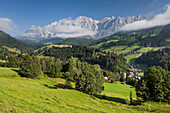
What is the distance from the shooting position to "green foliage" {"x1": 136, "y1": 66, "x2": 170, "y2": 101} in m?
45.3

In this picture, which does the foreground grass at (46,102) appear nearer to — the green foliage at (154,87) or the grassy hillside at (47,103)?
the grassy hillside at (47,103)

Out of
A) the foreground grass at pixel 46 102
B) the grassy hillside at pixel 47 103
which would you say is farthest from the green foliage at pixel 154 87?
the foreground grass at pixel 46 102

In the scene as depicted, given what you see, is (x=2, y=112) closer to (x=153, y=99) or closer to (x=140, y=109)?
(x=140, y=109)

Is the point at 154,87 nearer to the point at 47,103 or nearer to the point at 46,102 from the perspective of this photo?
the point at 47,103

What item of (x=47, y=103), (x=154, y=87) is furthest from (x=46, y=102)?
(x=154, y=87)

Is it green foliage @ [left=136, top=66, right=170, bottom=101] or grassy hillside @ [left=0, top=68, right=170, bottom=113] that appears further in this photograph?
green foliage @ [left=136, top=66, right=170, bottom=101]

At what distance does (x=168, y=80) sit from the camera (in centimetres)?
4722

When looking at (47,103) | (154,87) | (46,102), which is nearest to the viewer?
(47,103)

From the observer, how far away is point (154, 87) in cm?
4597

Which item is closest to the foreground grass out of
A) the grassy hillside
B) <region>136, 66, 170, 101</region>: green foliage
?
the grassy hillside

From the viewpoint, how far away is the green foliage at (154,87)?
45.3 meters

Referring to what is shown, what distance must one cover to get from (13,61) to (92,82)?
99466mm

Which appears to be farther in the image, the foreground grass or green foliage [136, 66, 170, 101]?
green foliage [136, 66, 170, 101]

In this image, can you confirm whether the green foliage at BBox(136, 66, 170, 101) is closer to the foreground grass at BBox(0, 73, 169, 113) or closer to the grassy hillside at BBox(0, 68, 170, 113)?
the grassy hillside at BBox(0, 68, 170, 113)
